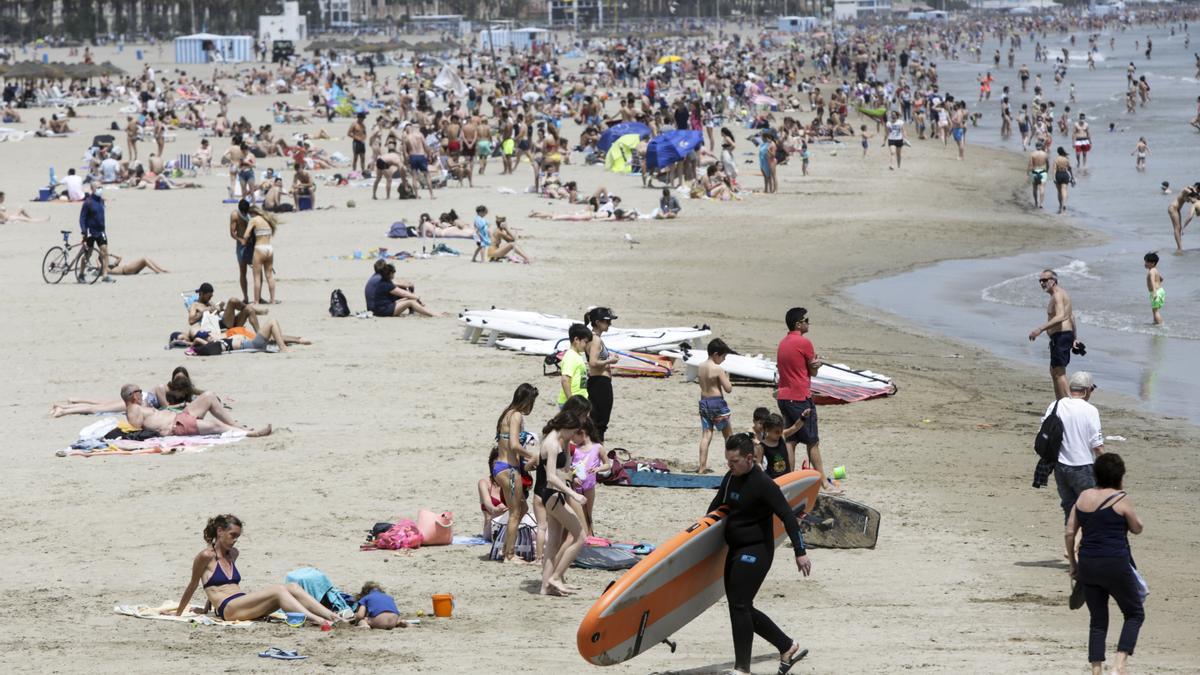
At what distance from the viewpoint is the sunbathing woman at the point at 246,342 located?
16.2m

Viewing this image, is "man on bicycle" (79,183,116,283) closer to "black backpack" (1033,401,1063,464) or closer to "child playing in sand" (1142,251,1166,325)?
"child playing in sand" (1142,251,1166,325)

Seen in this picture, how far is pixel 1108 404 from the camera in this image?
1529 cm

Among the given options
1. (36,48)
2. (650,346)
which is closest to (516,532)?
(650,346)

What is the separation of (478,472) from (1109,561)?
5.83 m

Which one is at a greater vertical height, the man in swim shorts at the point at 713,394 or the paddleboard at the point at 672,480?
the man in swim shorts at the point at 713,394

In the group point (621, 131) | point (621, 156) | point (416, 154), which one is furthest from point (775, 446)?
point (621, 131)

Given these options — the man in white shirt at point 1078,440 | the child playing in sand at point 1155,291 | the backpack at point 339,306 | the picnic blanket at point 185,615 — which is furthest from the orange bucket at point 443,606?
the child playing in sand at point 1155,291

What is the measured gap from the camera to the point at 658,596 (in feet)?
24.1

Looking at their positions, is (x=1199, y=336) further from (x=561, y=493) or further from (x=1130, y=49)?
(x=1130, y=49)

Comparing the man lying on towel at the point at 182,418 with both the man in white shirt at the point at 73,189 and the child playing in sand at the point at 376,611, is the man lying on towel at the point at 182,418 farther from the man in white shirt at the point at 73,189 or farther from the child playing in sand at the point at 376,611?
the man in white shirt at the point at 73,189

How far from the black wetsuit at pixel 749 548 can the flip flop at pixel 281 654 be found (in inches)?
86.5

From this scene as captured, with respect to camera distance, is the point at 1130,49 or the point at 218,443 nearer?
the point at 218,443

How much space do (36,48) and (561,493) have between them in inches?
3486

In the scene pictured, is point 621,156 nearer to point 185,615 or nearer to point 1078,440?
point 1078,440
